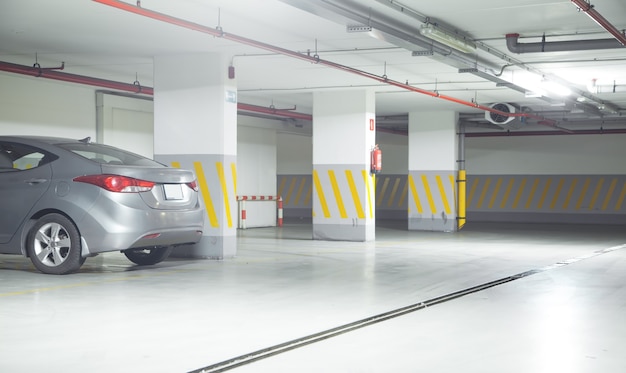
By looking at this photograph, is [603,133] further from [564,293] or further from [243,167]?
[564,293]

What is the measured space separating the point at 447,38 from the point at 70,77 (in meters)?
→ 6.64

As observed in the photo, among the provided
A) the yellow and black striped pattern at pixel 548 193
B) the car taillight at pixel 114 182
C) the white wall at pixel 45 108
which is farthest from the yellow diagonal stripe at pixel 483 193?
the car taillight at pixel 114 182

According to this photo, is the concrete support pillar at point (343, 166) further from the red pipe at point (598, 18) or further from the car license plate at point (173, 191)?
the car license plate at point (173, 191)

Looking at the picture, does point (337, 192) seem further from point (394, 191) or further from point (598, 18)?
point (394, 191)

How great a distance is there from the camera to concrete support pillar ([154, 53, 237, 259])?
11.4 meters

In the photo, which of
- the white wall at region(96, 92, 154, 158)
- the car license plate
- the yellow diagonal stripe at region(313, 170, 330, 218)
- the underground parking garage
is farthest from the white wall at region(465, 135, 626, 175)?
the car license plate

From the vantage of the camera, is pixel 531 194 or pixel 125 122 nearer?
pixel 125 122

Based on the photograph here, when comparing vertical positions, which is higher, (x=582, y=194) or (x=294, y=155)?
(x=294, y=155)

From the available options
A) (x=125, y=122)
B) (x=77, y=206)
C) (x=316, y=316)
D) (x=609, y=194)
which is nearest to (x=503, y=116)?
(x=609, y=194)

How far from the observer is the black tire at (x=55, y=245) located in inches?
335

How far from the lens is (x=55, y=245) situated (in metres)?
8.67

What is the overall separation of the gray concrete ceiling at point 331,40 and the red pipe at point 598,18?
17 cm

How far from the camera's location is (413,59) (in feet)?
40.7

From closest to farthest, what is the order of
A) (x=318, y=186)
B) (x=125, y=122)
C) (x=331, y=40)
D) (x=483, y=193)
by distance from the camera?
1. (x=331, y=40)
2. (x=125, y=122)
3. (x=318, y=186)
4. (x=483, y=193)
